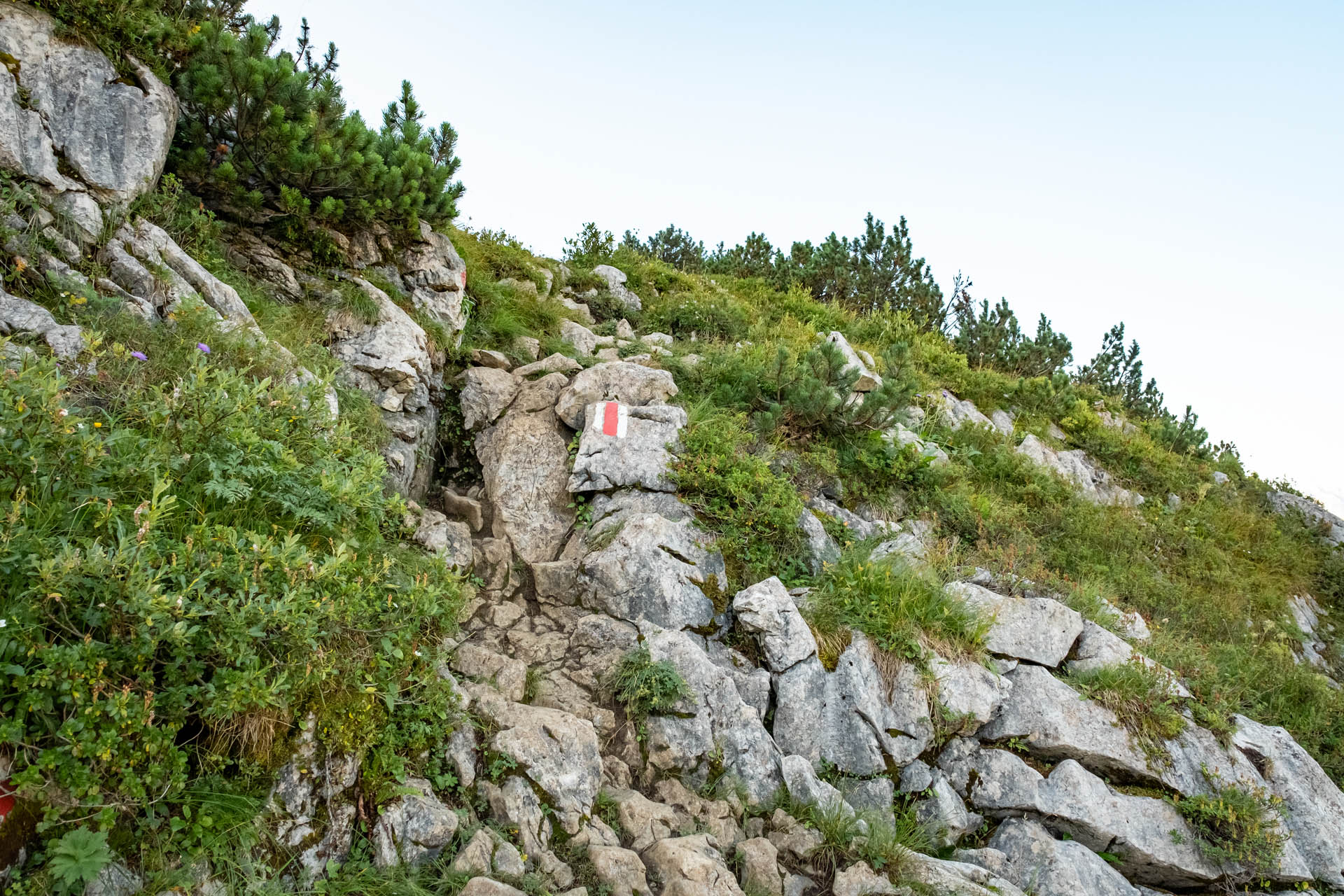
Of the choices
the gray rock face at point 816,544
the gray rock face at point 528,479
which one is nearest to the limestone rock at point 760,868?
the gray rock face at point 816,544

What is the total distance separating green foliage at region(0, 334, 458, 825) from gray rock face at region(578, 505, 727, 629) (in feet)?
6.91

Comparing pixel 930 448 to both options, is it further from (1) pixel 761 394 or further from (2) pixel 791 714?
(2) pixel 791 714

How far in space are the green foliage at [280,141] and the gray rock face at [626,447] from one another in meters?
4.09

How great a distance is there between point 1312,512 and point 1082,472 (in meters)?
4.99

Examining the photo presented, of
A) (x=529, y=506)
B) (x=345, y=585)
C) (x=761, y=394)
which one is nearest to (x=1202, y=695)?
(x=761, y=394)

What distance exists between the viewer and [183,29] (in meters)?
7.30

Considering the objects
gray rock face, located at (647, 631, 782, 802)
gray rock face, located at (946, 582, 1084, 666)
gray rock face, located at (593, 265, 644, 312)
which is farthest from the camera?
gray rock face, located at (593, 265, 644, 312)

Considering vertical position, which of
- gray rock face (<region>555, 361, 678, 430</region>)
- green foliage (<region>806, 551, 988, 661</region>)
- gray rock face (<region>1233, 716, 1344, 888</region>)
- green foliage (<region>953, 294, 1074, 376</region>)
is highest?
green foliage (<region>953, 294, 1074, 376</region>)

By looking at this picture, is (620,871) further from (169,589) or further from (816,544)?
(816,544)

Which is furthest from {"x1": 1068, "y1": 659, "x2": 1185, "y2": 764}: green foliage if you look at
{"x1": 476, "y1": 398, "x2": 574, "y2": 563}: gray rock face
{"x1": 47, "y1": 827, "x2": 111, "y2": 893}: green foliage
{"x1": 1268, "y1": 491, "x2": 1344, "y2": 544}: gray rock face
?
{"x1": 1268, "y1": 491, "x2": 1344, "y2": 544}: gray rock face

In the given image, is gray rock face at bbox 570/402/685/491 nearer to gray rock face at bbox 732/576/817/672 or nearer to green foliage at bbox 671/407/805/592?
green foliage at bbox 671/407/805/592

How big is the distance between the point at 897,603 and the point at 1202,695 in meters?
3.58

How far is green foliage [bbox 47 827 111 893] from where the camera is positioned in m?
2.65

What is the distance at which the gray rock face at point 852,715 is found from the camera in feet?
19.3
